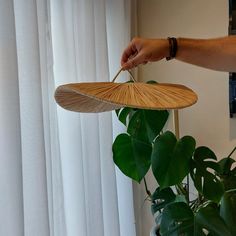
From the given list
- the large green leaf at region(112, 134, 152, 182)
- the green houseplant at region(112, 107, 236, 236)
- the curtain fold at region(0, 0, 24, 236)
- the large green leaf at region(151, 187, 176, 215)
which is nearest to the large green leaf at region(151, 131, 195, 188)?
the green houseplant at region(112, 107, 236, 236)

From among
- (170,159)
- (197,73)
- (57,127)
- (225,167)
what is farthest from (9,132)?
(197,73)

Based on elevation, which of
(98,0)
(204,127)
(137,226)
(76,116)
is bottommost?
(137,226)

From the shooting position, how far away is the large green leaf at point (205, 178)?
117 centimetres

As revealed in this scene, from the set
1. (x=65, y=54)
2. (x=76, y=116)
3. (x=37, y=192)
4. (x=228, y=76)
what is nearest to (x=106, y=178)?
(x=76, y=116)

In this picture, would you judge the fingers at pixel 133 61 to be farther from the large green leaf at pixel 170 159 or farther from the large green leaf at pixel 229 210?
the large green leaf at pixel 229 210

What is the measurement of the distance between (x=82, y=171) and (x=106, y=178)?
0.60ft

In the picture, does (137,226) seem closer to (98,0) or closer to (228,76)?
(228,76)

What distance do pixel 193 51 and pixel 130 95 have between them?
1.33 ft

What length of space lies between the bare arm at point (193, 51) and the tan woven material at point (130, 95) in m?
0.23

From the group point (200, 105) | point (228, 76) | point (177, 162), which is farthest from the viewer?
point (200, 105)

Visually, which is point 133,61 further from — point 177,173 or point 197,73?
point 197,73

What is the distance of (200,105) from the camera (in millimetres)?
1688

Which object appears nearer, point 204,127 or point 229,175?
point 229,175

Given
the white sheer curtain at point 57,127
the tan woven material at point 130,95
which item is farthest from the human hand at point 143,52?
the white sheer curtain at point 57,127
